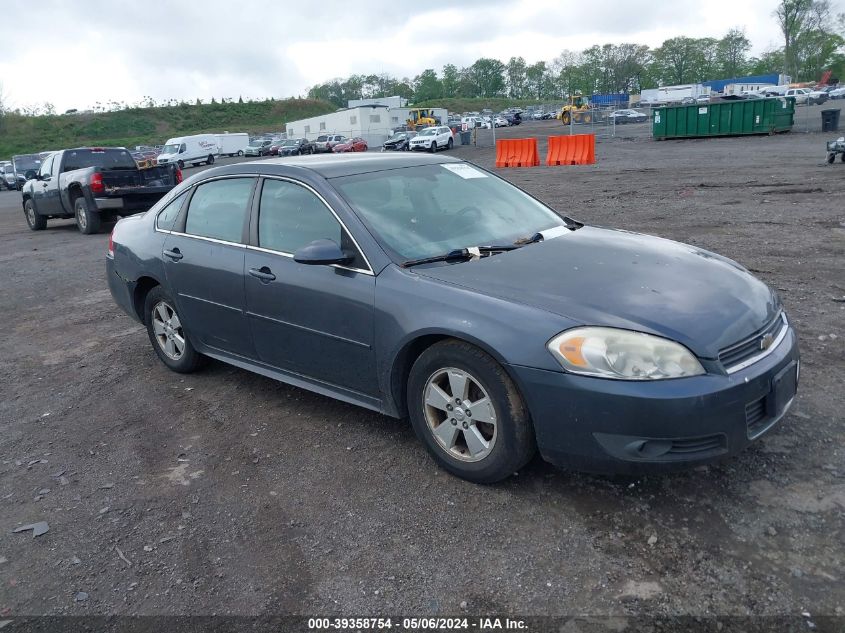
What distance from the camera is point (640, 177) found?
1847 centimetres

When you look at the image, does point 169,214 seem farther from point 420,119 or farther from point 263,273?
point 420,119

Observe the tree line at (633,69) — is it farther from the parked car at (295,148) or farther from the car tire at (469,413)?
the car tire at (469,413)

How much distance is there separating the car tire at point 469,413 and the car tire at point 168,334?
234cm

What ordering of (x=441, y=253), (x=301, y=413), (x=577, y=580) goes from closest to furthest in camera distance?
(x=577, y=580), (x=441, y=253), (x=301, y=413)

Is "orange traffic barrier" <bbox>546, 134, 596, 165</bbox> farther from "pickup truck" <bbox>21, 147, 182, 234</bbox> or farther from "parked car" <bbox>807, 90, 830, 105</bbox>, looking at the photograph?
Answer: "parked car" <bbox>807, 90, 830, 105</bbox>

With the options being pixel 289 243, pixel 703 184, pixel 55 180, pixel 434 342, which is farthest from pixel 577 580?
pixel 55 180

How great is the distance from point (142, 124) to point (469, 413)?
103381mm

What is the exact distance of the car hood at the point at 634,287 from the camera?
3.11 metres

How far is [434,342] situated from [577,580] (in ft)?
4.29

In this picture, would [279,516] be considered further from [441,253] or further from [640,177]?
[640,177]

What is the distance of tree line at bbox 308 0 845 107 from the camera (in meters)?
113

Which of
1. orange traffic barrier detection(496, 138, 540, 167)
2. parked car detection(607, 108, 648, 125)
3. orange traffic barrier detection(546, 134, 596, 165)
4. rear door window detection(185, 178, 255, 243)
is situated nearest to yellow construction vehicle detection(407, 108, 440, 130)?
parked car detection(607, 108, 648, 125)

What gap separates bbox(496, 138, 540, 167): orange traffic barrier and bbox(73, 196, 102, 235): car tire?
16.2 metres

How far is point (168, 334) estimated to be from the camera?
5406 mm
